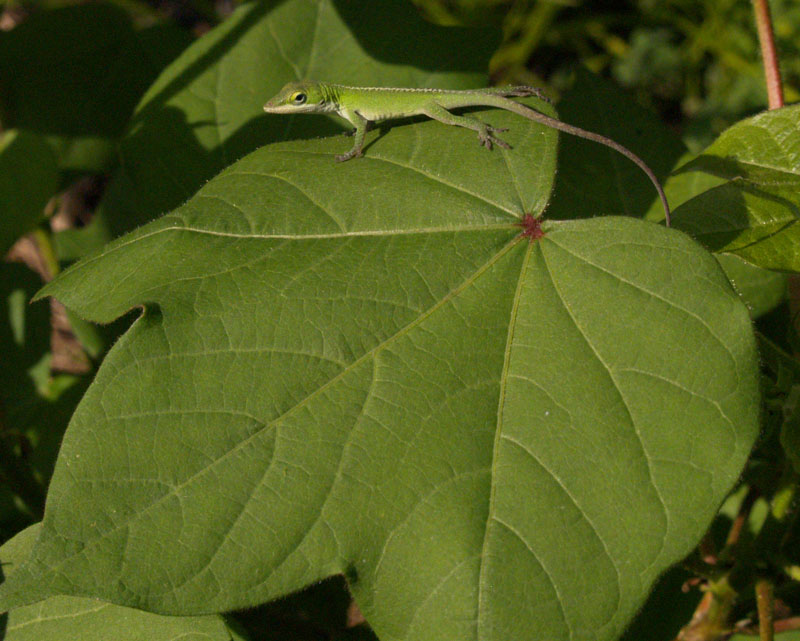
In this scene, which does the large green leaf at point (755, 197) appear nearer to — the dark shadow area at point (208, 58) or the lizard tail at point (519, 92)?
the lizard tail at point (519, 92)

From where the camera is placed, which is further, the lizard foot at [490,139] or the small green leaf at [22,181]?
the small green leaf at [22,181]

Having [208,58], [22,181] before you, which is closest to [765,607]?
[208,58]

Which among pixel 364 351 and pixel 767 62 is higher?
pixel 767 62

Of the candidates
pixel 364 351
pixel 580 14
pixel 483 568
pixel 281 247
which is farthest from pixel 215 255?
pixel 580 14

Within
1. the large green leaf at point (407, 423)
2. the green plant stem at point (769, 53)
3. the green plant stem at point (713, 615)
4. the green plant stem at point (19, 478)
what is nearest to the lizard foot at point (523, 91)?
the green plant stem at point (769, 53)

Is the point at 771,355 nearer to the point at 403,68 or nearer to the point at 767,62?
the point at 767,62

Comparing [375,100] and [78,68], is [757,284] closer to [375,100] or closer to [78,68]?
[375,100]

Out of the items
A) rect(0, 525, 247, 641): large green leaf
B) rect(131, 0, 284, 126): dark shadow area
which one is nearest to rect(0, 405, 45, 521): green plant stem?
rect(0, 525, 247, 641): large green leaf
